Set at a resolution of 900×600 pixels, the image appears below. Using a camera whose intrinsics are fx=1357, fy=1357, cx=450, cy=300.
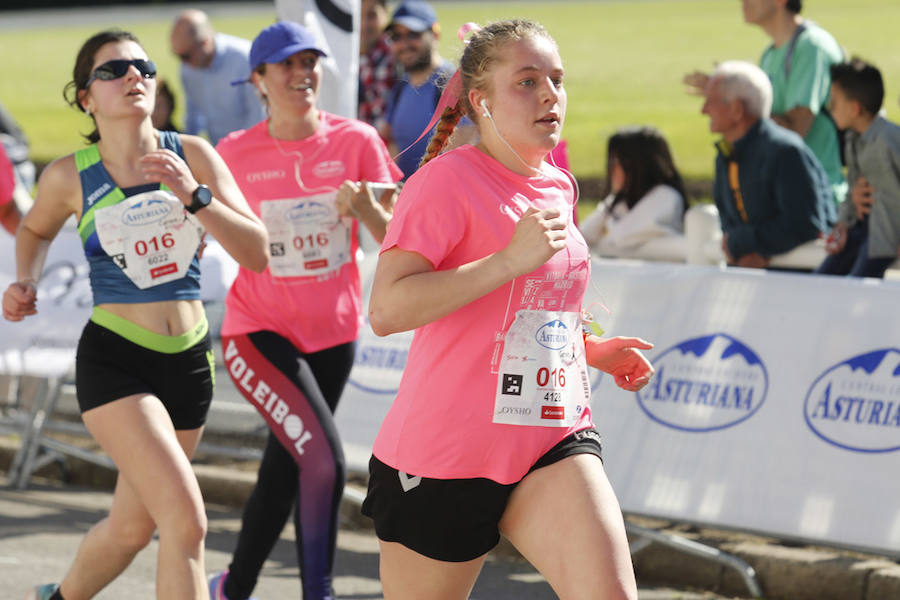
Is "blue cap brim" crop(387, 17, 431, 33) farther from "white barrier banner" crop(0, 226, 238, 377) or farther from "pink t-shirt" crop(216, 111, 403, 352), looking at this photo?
"pink t-shirt" crop(216, 111, 403, 352)

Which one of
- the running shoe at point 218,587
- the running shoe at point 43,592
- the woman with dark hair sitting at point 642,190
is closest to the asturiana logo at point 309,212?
the running shoe at point 218,587

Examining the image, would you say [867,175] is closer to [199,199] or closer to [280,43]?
A: [280,43]

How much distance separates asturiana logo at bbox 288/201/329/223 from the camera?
5031mm

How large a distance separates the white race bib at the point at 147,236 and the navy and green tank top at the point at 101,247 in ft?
0.06

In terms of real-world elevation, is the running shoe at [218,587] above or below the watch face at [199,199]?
below

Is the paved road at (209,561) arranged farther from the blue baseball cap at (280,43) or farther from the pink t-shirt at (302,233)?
the blue baseball cap at (280,43)

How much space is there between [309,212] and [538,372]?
212 centimetres

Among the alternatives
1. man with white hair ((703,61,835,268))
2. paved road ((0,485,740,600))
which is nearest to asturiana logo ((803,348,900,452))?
paved road ((0,485,740,600))

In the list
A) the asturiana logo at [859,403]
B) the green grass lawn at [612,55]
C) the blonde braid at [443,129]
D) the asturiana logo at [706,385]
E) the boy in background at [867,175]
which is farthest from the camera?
the green grass lawn at [612,55]

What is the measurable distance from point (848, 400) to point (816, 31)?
3.17 meters

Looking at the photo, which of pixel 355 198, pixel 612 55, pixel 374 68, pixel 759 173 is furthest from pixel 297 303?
pixel 612 55

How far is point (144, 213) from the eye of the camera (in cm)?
428

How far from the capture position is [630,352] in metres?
3.45

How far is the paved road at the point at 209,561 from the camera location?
5.54 metres
